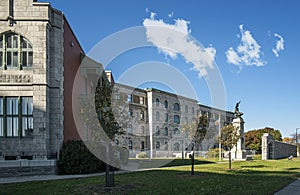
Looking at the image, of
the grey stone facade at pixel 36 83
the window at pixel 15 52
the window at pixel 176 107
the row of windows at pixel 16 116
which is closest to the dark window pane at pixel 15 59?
the window at pixel 15 52

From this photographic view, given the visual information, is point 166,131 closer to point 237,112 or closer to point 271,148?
point 271,148

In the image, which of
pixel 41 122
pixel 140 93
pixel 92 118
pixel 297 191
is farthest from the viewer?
pixel 140 93

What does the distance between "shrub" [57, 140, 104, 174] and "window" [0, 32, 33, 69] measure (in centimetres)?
552

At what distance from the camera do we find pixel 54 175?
1631 centimetres

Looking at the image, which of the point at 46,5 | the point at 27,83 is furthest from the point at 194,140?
the point at 46,5

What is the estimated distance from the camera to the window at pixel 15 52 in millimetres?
17375

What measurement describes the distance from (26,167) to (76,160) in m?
2.74

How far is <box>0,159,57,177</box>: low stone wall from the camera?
15.4 meters

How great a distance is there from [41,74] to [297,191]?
14301mm

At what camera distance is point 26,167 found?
1576cm

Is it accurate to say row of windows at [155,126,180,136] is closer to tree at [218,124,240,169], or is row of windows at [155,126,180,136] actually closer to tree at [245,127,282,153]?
tree at [245,127,282,153]

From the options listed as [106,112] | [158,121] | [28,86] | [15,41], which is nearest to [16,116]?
[28,86]

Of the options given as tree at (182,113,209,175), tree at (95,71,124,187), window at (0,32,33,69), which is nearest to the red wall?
window at (0,32,33,69)

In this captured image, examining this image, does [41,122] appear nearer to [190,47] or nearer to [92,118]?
[92,118]
